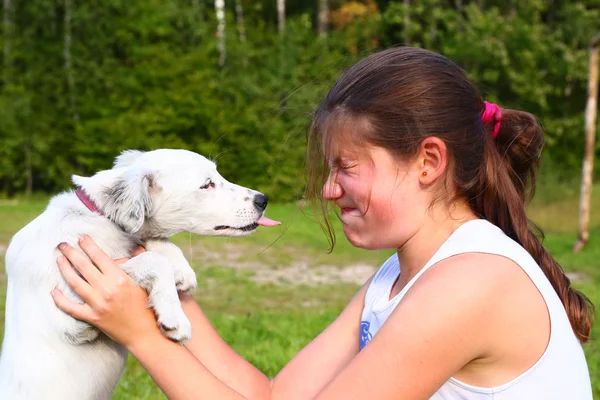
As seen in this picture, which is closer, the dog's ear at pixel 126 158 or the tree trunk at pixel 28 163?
the dog's ear at pixel 126 158

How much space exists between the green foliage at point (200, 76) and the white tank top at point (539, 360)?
18.2 meters

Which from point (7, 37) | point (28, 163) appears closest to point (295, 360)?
point (28, 163)

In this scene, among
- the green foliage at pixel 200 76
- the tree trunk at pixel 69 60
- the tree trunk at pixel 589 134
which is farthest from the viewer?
the tree trunk at pixel 69 60

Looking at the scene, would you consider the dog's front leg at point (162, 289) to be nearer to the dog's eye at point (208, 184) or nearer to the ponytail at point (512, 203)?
the dog's eye at point (208, 184)

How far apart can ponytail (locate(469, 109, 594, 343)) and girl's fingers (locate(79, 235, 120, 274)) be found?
1130 millimetres

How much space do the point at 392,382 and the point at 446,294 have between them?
26cm

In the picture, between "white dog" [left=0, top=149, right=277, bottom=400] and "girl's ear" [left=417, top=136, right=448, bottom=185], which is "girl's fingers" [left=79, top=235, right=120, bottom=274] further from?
"girl's ear" [left=417, top=136, right=448, bottom=185]

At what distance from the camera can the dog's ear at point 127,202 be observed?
8.66ft

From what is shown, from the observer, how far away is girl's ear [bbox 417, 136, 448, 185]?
81.4 inches

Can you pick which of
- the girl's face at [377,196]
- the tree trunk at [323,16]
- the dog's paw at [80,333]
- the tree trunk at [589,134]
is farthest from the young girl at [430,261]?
the tree trunk at [323,16]

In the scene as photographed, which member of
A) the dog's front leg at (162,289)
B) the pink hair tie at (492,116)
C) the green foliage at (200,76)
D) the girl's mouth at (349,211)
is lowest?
the green foliage at (200,76)

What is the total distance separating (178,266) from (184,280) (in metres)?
0.06

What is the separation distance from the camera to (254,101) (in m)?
24.1

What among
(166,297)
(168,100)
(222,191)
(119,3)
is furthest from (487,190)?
(119,3)
